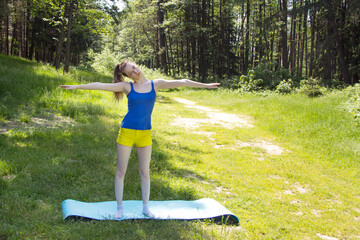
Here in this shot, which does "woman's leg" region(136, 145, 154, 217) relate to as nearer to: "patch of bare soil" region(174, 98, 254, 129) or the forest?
"patch of bare soil" region(174, 98, 254, 129)

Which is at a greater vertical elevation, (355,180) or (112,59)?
(112,59)

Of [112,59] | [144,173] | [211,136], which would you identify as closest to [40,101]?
[211,136]

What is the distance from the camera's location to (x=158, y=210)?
4570mm

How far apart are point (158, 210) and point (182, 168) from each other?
228cm

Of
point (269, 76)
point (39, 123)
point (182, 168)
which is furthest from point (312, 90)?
point (39, 123)

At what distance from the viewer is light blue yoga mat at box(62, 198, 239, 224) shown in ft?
13.6

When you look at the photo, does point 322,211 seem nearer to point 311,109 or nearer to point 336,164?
point 336,164

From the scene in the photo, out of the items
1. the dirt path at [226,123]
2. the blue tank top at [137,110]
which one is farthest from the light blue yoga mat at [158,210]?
the dirt path at [226,123]

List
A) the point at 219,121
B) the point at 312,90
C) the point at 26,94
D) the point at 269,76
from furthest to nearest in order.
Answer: the point at 269,76 → the point at 312,90 → the point at 219,121 → the point at 26,94

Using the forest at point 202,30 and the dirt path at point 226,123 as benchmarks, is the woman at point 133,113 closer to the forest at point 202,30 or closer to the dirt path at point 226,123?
the dirt path at point 226,123

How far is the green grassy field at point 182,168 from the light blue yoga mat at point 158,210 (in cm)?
14

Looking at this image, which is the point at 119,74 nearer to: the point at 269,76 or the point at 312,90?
the point at 312,90

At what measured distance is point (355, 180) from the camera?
6801 mm

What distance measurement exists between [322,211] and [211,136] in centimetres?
526
